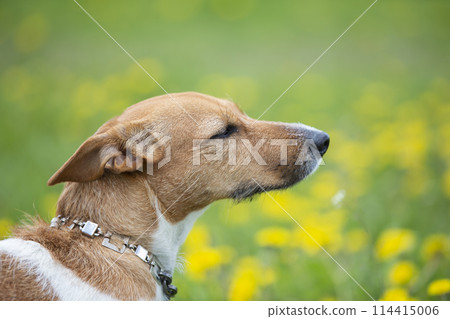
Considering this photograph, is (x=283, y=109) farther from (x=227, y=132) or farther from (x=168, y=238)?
(x=168, y=238)

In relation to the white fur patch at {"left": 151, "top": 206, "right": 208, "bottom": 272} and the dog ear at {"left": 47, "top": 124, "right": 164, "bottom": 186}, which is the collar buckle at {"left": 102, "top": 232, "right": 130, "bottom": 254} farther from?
the dog ear at {"left": 47, "top": 124, "right": 164, "bottom": 186}

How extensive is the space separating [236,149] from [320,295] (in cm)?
152

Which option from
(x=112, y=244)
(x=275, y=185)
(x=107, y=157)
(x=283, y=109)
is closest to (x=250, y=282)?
(x=275, y=185)

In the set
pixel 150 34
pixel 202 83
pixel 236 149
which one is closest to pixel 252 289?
pixel 236 149

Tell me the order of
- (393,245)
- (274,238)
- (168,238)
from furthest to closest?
(274,238) → (393,245) → (168,238)

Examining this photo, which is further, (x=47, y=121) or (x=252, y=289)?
(x=47, y=121)

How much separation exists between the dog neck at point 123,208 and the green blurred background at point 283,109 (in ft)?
1.35

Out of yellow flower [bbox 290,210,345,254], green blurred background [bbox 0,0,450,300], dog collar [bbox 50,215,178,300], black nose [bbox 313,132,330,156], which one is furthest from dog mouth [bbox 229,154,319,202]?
dog collar [bbox 50,215,178,300]

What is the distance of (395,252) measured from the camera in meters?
3.73

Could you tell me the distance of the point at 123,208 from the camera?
310cm

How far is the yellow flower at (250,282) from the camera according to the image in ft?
11.8

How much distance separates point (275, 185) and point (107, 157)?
50.0 inches
